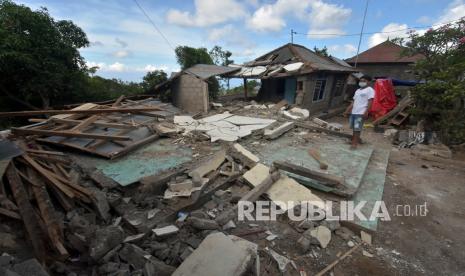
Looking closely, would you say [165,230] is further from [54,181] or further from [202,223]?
[54,181]

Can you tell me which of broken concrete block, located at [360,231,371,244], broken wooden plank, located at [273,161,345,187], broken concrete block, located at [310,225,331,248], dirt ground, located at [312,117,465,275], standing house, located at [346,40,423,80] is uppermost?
standing house, located at [346,40,423,80]

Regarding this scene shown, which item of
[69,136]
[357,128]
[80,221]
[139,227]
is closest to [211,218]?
[139,227]

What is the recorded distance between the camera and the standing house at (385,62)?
21844mm

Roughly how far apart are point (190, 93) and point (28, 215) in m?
9.19

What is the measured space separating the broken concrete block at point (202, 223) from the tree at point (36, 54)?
921 cm

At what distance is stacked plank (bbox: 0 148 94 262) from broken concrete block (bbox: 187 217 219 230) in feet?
4.81

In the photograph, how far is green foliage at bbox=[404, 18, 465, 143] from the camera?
7633 mm

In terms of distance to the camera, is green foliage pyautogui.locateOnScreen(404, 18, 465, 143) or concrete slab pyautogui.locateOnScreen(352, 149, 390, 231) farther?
green foliage pyautogui.locateOnScreen(404, 18, 465, 143)

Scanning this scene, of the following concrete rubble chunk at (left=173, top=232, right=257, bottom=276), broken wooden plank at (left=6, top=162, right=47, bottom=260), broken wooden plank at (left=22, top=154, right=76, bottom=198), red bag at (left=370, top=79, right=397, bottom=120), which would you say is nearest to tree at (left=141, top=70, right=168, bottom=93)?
broken wooden plank at (left=22, top=154, right=76, bottom=198)

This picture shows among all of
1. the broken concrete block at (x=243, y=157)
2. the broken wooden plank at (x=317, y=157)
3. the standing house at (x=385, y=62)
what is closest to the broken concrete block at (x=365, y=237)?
the broken wooden plank at (x=317, y=157)

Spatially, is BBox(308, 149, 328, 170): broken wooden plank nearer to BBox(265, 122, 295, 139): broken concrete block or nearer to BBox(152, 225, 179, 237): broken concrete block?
BBox(265, 122, 295, 139): broken concrete block

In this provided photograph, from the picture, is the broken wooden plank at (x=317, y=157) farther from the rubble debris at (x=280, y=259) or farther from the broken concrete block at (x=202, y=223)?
the broken concrete block at (x=202, y=223)

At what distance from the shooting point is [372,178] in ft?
16.8

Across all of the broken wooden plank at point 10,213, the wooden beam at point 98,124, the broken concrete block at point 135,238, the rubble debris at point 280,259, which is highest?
the wooden beam at point 98,124
